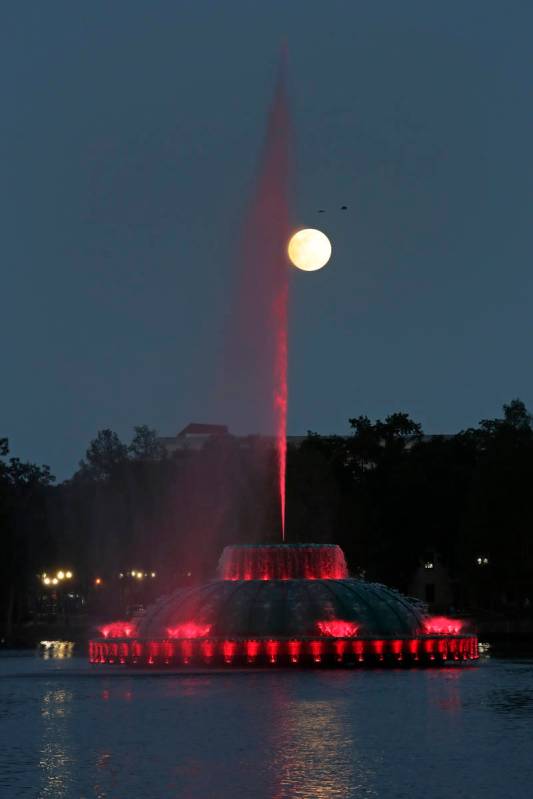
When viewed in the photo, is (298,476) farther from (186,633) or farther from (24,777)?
(24,777)

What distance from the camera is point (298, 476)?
118 m

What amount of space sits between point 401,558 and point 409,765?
316ft

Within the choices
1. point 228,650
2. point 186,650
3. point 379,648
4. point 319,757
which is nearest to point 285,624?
point 228,650

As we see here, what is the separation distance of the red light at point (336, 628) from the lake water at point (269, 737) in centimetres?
570

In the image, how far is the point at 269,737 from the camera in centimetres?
2880

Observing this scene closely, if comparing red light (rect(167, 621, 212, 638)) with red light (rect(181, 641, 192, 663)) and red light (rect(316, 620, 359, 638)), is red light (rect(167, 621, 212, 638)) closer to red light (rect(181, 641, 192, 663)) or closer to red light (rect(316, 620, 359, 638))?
red light (rect(181, 641, 192, 663))

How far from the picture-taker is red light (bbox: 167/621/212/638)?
2092 inches

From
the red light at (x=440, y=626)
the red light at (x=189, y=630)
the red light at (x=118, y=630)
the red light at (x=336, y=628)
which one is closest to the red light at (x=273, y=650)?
the red light at (x=336, y=628)

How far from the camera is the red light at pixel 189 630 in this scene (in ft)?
174

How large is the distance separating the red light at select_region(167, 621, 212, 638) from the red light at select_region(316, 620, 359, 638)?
13.2 feet

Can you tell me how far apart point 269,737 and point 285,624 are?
23.0 m

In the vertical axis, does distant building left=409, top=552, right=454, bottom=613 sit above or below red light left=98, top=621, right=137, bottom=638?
above

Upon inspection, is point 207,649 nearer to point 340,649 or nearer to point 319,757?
point 340,649

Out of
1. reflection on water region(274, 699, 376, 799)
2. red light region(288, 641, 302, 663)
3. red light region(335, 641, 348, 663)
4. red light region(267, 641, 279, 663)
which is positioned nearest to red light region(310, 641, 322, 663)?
red light region(288, 641, 302, 663)
